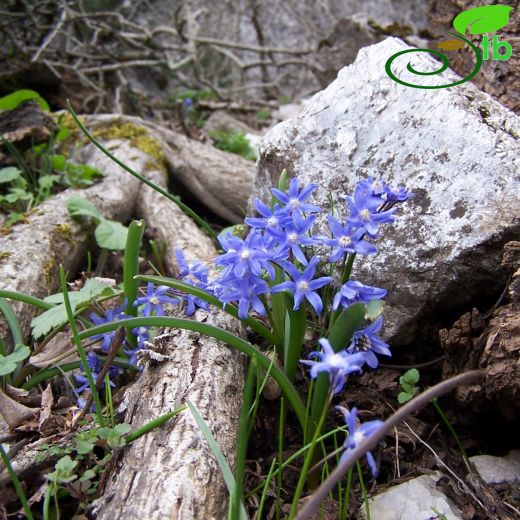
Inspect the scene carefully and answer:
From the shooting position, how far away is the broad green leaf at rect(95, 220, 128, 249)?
8.96ft

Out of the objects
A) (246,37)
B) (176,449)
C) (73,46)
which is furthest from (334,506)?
(246,37)

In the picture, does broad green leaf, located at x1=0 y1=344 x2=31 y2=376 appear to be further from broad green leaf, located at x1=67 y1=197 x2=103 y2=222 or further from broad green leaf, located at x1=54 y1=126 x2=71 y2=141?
broad green leaf, located at x1=54 y1=126 x2=71 y2=141

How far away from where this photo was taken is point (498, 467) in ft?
5.93

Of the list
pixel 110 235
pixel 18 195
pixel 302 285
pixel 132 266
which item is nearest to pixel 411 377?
pixel 302 285

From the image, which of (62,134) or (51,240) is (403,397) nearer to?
(51,240)

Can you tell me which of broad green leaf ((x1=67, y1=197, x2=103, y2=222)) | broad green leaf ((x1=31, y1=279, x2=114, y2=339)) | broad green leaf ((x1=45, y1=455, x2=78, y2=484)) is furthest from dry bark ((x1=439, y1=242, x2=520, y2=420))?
broad green leaf ((x1=67, y1=197, x2=103, y2=222))

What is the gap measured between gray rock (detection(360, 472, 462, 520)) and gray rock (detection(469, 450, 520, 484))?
212mm

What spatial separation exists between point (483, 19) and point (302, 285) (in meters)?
1.97

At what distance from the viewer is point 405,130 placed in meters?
2.13

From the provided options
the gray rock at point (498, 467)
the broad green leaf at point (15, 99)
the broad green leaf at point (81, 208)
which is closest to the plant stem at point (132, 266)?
the broad green leaf at point (81, 208)

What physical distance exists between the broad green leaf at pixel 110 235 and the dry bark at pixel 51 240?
0.19 metres

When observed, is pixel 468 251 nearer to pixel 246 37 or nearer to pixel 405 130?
pixel 405 130

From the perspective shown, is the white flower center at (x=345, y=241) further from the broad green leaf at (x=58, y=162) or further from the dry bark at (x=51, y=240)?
the broad green leaf at (x=58, y=162)

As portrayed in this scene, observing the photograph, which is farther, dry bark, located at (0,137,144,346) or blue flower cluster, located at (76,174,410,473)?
dry bark, located at (0,137,144,346)
